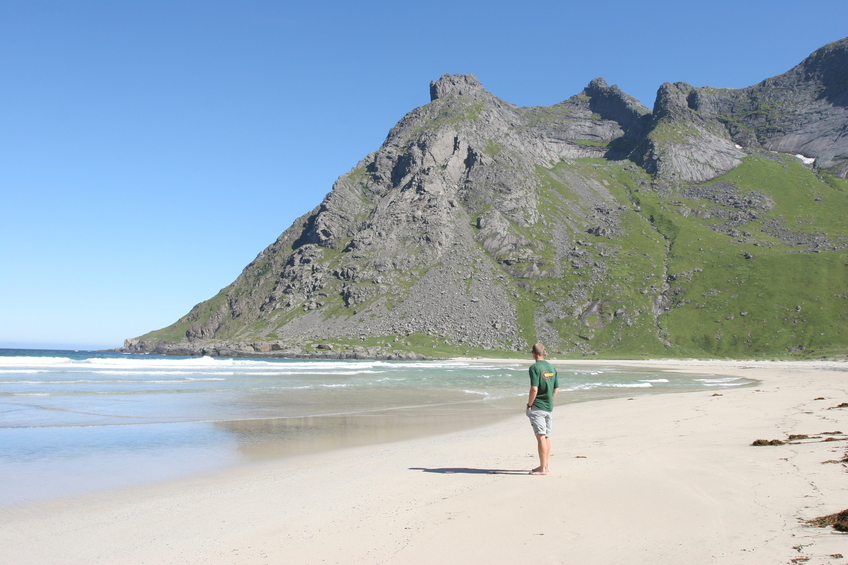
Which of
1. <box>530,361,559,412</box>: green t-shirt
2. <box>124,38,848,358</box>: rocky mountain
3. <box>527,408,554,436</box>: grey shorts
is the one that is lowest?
<box>527,408,554,436</box>: grey shorts

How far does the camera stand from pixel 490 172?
18925 centimetres

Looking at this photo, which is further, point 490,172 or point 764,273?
point 490,172

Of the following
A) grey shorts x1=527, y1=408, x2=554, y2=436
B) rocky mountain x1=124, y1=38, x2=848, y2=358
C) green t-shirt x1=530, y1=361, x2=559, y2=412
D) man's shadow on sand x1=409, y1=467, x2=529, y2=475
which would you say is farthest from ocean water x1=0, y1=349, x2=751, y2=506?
rocky mountain x1=124, y1=38, x2=848, y2=358

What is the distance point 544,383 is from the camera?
11.9m

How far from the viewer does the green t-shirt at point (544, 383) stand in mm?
11867

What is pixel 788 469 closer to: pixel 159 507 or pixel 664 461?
pixel 664 461

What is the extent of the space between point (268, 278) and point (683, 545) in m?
190

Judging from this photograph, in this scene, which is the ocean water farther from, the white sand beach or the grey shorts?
the grey shorts

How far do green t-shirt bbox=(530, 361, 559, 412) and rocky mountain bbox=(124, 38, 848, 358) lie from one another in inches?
4313

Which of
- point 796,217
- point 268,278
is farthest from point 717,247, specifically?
point 268,278

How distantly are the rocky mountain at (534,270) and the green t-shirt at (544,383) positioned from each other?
359ft

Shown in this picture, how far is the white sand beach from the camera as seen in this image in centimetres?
672

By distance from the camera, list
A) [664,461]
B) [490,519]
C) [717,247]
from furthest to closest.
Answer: [717,247] < [664,461] < [490,519]

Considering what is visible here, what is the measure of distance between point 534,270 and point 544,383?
150 meters
